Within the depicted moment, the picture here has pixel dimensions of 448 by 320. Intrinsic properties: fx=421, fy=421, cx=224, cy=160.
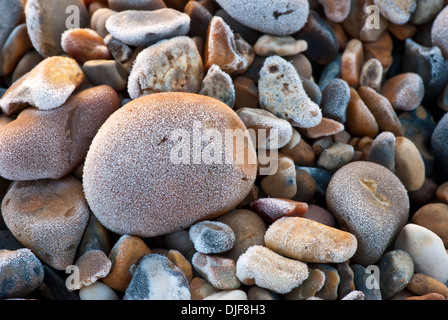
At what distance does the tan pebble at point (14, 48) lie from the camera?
1661 millimetres

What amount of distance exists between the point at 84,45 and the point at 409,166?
1323mm

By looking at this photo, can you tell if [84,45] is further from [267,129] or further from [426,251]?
[426,251]

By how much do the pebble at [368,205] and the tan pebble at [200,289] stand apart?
1.67ft

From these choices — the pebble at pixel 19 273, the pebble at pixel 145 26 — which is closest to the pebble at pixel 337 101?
the pebble at pixel 145 26

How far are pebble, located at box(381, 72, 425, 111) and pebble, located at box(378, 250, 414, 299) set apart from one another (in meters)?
0.71

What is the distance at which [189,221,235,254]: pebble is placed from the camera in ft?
4.21

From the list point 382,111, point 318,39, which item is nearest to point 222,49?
point 318,39

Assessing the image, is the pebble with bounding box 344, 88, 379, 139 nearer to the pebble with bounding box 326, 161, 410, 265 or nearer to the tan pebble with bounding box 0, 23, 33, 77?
the pebble with bounding box 326, 161, 410, 265

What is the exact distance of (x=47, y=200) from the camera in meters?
1.41

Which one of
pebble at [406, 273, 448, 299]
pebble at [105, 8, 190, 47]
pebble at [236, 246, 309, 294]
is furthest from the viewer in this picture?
pebble at [105, 8, 190, 47]

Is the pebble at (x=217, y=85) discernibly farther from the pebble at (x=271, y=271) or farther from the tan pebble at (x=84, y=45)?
the pebble at (x=271, y=271)

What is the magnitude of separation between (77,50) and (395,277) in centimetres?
138

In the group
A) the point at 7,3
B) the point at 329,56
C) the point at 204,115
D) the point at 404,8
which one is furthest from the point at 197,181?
the point at 404,8

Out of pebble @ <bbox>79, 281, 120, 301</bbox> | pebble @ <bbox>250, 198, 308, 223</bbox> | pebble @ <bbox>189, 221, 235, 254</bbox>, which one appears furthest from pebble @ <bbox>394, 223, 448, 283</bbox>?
pebble @ <bbox>79, 281, 120, 301</bbox>
